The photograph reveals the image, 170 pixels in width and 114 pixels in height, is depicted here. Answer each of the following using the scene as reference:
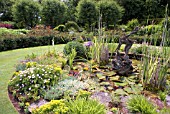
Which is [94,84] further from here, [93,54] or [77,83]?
[93,54]

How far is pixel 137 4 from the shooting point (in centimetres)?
2098

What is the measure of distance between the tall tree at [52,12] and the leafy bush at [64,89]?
14798 millimetres

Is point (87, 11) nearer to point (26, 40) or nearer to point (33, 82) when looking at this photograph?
point (26, 40)

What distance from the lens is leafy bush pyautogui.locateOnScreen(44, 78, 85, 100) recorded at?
3.69 metres

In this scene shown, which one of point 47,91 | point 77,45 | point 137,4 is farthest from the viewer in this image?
point 137,4

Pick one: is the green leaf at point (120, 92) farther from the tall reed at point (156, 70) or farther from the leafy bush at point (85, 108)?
the leafy bush at point (85, 108)

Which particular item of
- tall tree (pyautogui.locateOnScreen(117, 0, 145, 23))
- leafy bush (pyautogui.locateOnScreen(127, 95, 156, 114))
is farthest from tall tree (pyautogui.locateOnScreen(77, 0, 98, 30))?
leafy bush (pyautogui.locateOnScreen(127, 95, 156, 114))

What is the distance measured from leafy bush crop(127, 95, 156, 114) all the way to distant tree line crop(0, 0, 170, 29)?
42.2 ft

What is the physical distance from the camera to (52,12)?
59.8 ft

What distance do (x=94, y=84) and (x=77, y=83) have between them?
0.39 metres

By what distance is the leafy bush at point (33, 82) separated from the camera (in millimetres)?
3848

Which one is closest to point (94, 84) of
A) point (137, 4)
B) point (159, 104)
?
point (159, 104)

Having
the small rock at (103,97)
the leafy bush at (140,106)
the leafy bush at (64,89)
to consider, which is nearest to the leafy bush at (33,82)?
the leafy bush at (64,89)

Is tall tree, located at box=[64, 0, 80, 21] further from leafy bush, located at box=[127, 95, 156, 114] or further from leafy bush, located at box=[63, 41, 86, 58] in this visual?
leafy bush, located at box=[127, 95, 156, 114]
